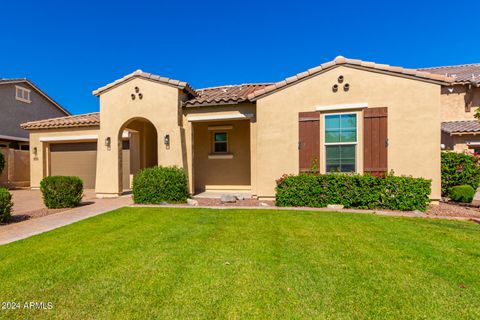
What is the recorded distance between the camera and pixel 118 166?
11180 millimetres

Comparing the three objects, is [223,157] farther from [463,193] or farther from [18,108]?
[18,108]

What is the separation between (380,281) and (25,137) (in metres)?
26.9

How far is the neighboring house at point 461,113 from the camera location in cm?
1466

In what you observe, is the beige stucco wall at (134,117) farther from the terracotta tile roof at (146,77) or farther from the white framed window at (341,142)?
the white framed window at (341,142)

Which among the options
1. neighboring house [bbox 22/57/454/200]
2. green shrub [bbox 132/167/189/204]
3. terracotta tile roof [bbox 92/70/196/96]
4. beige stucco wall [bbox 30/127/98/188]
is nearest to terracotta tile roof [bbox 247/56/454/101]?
neighboring house [bbox 22/57/454/200]

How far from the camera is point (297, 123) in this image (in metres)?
9.38

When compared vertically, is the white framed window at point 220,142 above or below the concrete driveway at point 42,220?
above

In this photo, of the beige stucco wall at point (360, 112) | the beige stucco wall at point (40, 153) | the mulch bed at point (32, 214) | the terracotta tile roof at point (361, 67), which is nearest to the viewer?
the mulch bed at point (32, 214)

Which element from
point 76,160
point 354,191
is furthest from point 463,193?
point 76,160

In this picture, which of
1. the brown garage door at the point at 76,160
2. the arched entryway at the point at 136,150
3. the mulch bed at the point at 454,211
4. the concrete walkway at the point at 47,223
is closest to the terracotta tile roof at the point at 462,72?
the mulch bed at the point at 454,211

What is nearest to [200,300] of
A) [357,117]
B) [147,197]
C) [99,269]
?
[99,269]

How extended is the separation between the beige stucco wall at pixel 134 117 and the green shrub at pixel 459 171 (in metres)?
11.0

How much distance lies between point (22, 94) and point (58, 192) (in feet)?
61.6

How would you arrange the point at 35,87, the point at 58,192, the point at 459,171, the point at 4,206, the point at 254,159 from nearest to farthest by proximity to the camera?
the point at 4,206
the point at 58,192
the point at 459,171
the point at 254,159
the point at 35,87
